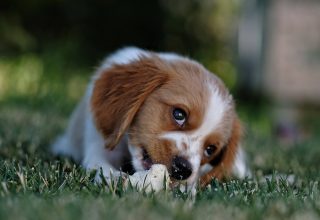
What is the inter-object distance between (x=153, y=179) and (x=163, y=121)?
26.6 inches

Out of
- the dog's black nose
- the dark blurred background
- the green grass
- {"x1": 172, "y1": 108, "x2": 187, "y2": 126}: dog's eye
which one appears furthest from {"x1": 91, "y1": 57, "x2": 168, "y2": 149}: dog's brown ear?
the dark blurred background

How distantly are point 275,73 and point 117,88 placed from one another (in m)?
10.7

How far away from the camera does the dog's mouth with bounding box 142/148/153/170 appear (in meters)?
4.23

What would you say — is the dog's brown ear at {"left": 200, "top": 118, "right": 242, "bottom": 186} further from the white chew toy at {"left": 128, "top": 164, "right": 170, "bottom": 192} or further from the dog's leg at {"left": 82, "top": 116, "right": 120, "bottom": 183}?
the white chew toy at {"left": 128, "top": 164, "right": 170, "bottom": 192}

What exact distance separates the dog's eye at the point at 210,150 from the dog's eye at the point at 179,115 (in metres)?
0.29

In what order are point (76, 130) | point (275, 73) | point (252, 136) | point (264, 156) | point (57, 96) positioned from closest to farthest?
point (76, 130) → point (264, 156) → point (252, 136) → point (57, 96) → point (275, 73)

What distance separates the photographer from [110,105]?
14.8 ft

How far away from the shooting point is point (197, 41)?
17.2 meters

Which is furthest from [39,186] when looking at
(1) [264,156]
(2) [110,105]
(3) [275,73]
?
(3) [275,73]

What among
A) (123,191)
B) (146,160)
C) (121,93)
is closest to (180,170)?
A: (146,160)

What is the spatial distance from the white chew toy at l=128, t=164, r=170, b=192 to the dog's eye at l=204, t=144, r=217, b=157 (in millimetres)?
657

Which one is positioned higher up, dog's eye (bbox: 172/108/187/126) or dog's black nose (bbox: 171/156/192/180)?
dog's eye (bbox: 172/108/187/126)

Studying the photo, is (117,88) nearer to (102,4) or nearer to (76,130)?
(76,130)

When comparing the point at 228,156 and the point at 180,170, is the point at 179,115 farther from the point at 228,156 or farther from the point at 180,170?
the point at 228,156
